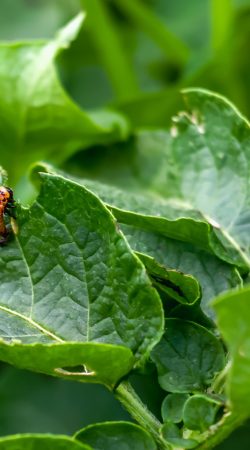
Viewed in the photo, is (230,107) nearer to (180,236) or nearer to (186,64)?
(180,236)

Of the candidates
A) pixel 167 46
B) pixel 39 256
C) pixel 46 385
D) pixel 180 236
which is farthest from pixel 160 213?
pixel 167 46

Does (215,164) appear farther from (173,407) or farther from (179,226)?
(173,407)

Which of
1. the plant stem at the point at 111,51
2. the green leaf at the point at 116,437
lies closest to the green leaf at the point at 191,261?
the green leaf at the point at 116,437

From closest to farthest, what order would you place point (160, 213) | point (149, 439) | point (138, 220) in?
1. point (149, 439)
2. point (138, 220)
3. point (160, 213)

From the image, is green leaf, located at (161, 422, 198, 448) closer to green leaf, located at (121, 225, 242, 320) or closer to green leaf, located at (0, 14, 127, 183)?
green leaf, located at (121, 225, 242, 320)

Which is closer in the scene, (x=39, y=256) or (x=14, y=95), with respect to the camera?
(x=39, y=256)

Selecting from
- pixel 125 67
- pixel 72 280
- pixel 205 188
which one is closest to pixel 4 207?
pixel 72 280
